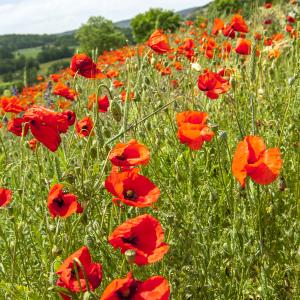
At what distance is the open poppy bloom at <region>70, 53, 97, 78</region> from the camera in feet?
6.88

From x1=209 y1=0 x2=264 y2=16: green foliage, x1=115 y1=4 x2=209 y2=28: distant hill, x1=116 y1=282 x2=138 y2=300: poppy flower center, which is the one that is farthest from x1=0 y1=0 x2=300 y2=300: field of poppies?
x1=115 y1=4 x2=209 y2=28: distant hill

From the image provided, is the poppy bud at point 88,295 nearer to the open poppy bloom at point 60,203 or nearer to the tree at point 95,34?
the open poppy bloom at point 60,203

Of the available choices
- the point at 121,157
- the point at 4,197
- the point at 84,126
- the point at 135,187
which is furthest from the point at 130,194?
the point at 84,126

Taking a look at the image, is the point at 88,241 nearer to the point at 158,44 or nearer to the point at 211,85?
the point at 211,85

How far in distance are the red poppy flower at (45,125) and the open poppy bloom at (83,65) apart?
0.63 meters

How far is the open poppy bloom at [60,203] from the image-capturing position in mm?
1421

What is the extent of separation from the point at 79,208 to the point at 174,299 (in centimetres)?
51

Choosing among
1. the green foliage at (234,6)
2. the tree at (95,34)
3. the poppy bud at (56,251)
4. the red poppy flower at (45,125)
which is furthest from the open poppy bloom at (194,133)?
the tree at (95,34)

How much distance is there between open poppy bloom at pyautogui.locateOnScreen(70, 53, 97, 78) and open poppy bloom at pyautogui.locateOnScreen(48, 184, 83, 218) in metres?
0.79

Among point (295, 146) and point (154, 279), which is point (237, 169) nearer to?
point (154, 279)

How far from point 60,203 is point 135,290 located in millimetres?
514

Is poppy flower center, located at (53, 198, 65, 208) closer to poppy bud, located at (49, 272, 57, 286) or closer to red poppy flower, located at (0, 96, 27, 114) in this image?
poppy bud, located at (49, 272, 57, 286)

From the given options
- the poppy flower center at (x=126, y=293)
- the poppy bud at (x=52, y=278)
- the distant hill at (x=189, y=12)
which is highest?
the distant hill at (x=189, y=12)

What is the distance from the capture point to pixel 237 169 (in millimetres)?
1357
